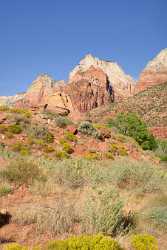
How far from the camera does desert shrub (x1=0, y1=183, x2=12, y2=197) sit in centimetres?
825

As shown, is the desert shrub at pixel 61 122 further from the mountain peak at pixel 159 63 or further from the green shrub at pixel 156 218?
the mountain peak at pixel 159 63

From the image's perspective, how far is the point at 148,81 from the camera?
476ft

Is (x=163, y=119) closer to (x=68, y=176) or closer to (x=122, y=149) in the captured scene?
(x=122, y=149)

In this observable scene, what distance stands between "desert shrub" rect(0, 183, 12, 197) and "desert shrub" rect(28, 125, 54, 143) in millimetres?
10813

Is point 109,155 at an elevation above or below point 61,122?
below

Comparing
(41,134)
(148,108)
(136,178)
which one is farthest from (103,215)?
(148,108)

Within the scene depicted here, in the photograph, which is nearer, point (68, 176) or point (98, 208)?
point (98, 208)

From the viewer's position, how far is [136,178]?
11070 mm

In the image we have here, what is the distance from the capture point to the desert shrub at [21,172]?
9.31 m

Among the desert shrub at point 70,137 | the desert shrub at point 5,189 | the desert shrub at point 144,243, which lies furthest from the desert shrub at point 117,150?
the desert shrub at point 144,243

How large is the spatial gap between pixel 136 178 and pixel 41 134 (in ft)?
32.2

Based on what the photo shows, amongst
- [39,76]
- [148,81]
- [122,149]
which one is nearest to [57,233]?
[122,149]

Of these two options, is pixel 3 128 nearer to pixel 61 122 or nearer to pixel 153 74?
pixel 61 122

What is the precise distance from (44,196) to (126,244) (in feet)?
11.5
